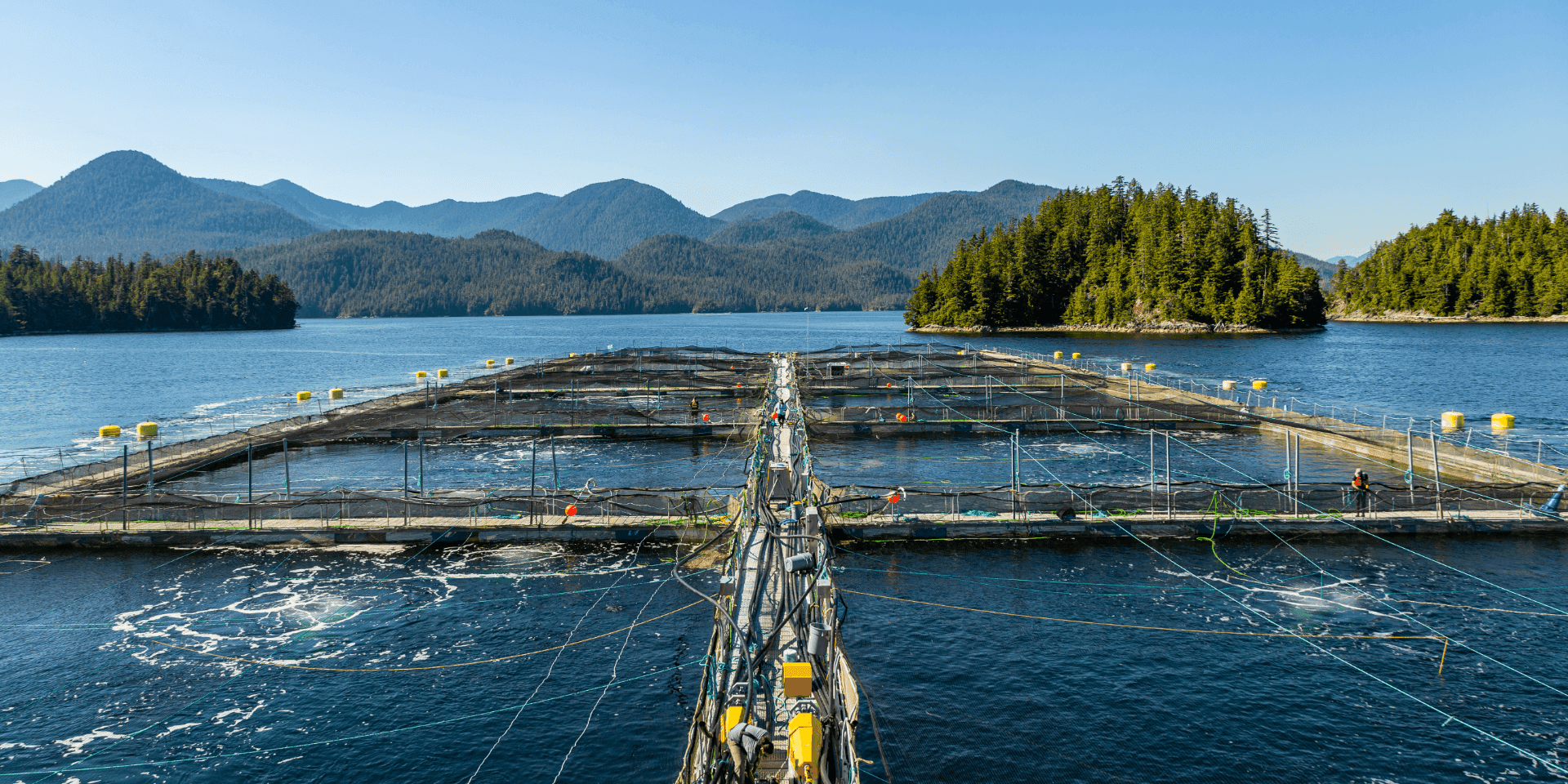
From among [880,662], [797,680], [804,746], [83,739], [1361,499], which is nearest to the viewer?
[804,746]

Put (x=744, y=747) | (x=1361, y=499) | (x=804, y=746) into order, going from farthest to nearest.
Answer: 1. (x=1361, y=499)
2. (x=744, y=747)
3. (x=804, y=746)

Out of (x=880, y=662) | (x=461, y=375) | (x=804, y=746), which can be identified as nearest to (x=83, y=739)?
(x=804, y=746)

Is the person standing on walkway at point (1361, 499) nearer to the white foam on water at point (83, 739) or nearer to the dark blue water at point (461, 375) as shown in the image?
the dark blue water at point (461, 375)

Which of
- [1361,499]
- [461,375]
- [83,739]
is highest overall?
[461,375]

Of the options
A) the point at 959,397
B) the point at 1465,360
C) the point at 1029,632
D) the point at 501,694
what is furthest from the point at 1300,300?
the point at 501,694

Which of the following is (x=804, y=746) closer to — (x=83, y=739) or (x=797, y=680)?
(x=797, y=680)
